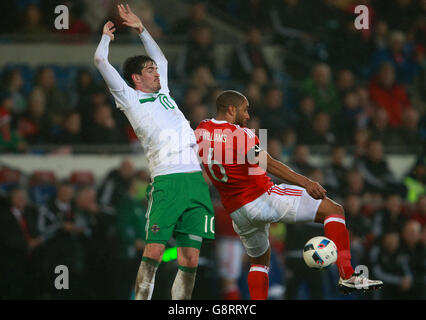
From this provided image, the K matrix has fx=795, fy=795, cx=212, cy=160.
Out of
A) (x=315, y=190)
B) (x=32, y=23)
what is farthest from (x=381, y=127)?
(x=315, y=190)

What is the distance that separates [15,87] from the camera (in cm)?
1198

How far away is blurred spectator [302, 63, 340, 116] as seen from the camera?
12.8 meters

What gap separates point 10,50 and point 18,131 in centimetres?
205

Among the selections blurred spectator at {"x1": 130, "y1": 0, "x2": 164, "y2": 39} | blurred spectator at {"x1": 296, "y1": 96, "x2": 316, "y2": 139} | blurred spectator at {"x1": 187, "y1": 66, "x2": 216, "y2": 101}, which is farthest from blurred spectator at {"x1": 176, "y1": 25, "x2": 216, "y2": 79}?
blurred spectator at {"x1": 296, "y1": 96, "x2": 316, "y2": 139}

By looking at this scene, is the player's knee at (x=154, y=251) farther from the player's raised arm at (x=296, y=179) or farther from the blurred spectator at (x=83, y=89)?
the blurred spectator at (x=83, y=89)

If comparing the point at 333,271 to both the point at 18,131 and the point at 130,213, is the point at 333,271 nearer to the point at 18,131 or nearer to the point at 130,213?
the point at 130,213

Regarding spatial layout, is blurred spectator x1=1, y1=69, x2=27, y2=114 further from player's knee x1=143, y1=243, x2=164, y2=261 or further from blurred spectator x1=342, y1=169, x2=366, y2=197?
player's knee x1=143, y1=243, x2=164, y2=261

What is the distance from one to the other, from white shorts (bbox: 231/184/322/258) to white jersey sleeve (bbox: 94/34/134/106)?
4.86 ft

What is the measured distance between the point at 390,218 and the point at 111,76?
228 inches

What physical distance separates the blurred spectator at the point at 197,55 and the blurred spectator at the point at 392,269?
4044mm

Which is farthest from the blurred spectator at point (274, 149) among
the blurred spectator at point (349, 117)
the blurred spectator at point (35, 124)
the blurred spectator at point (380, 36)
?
the blurred spectator at point (380, 36)
